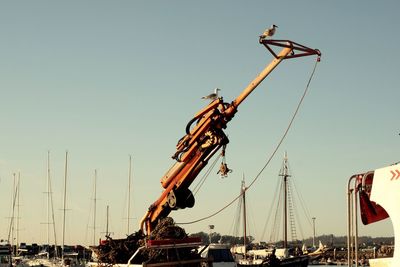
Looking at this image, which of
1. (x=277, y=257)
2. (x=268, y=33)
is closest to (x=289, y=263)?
(x=277, y=257)

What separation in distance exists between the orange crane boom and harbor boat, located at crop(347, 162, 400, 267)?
51.1 ft

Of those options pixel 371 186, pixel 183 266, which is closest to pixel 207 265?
pixel 183 266

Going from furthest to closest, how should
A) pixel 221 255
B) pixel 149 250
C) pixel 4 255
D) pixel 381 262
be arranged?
pixel 4 255
pixel 221 255
pixel 149 250
pixel 381 262

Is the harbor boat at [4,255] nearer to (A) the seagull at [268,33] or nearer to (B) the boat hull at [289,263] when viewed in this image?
(B) the boat hull at [289,263]

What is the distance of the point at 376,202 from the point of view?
11.8 meters

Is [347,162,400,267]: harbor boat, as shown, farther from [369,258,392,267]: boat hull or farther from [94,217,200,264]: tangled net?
[94,217,200,264]: tangled net

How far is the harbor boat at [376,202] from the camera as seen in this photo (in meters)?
11.3

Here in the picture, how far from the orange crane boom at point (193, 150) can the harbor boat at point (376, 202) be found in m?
15.6

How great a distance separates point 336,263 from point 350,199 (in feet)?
398

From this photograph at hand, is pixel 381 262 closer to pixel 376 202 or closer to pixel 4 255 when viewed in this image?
pixel 376 202

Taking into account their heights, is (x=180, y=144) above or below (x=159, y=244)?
above

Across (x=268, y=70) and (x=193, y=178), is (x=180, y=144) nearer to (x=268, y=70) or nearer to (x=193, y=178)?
(x=193, y=178)

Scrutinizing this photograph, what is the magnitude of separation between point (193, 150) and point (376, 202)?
19.3 m

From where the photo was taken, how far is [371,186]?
12.3 m
